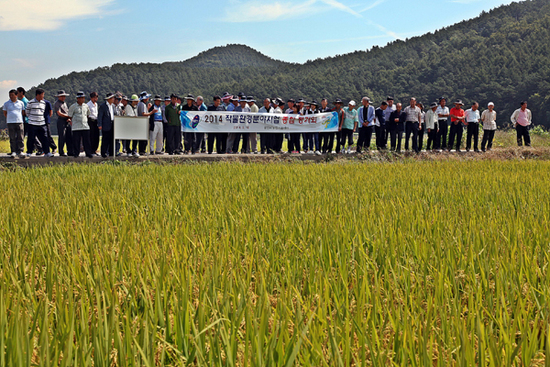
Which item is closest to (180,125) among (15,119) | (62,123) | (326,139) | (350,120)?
(62,123)

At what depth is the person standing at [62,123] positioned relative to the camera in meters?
10.7

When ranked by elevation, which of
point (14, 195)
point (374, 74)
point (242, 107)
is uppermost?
point (374, 74)

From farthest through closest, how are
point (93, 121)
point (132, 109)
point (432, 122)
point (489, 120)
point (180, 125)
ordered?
point (489, 120) < point (432, 122) < point (180, 125) < point (132, 109) < point (93, 121)

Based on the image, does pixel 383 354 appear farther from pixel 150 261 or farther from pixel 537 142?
pixel 537 142

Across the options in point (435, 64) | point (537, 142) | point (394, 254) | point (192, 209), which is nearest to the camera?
point (394, 254)

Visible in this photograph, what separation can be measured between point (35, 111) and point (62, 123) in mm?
606

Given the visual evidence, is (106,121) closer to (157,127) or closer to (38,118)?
(38,118)

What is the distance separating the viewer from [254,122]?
1342 cm

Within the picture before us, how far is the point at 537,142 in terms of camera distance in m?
21.8

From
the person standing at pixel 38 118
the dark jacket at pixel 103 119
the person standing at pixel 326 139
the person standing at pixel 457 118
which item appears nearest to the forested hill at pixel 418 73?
the person standing at pixel 457 118

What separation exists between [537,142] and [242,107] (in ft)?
50.5

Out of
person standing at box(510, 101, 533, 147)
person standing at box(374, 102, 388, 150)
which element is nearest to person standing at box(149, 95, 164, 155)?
person standing at box(374, 102, 388, 150)

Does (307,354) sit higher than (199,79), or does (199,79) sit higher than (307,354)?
(199,79)

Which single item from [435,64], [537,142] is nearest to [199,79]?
[435,64]
